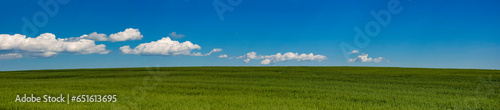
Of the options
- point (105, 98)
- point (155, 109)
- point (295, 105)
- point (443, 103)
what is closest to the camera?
point (155, 109)

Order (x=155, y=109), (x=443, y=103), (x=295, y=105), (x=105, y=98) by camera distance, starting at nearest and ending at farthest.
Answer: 1. (x=155, y=109)
2. (x=295, y=105)
3. (x=443, y=103)
4. (x=105, y=98)

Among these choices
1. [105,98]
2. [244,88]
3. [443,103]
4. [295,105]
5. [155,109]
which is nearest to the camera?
[155,109]

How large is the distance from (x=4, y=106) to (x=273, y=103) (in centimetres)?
715

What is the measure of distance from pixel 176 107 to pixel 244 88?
5.34 m

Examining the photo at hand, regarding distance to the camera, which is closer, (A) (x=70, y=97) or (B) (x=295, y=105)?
(B) (x=295, y=105)

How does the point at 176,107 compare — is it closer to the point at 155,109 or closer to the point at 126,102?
the point at 155,109

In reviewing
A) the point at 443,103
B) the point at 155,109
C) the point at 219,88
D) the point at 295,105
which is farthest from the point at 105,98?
the point at 443,103

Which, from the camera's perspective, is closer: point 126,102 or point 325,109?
point 325,109

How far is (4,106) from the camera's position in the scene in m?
8.99

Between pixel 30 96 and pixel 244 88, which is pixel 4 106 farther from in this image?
pixel 244 88

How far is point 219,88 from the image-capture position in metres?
14.1

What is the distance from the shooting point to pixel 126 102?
991cm

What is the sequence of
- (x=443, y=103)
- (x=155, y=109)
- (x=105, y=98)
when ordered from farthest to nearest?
(x=105, y=98), (x=443, y=103), (x=155, y=109)

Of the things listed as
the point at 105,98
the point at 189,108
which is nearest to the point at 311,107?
the point at 189,108
